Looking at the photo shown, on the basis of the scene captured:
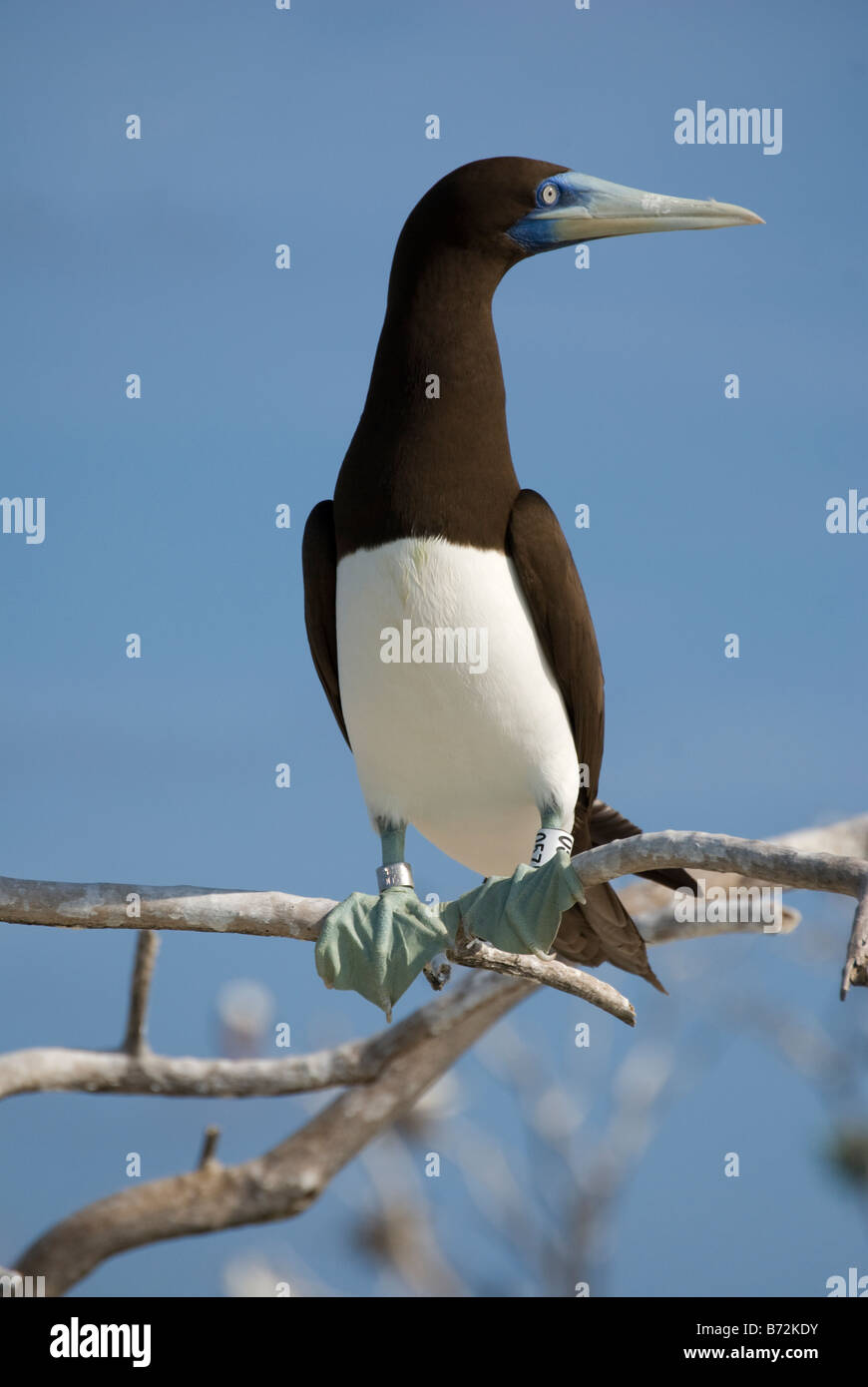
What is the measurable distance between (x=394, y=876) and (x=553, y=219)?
2.06 meters

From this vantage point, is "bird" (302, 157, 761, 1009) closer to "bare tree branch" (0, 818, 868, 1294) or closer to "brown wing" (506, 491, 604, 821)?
"brown wing" (506, 491, 604, 821)

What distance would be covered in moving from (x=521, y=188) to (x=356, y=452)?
0.93 m

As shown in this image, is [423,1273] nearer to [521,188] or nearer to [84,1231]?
[84,1231]

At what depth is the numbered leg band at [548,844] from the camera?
160 inches

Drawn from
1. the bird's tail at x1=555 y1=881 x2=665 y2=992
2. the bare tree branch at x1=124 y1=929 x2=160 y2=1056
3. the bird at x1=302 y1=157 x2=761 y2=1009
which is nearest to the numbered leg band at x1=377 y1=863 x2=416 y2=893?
the bird at x1=302 y1=157 x2=761 y2=1009

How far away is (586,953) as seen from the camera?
15.4 ft

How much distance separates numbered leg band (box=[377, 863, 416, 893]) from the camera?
4.27 m

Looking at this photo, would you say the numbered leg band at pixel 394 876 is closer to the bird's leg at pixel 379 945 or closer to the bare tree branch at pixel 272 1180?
the bird's leg at pixel 379 945

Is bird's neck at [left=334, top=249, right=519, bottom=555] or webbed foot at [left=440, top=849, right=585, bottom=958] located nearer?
webbed foot at [left=440, top=849, right=585, bottom=958]

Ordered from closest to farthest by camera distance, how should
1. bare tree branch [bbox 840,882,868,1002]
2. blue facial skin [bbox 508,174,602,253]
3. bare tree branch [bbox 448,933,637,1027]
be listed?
bare tree branch [bbox 840,882,868,1002]
bare tree branch [bbox 448,933,637,1027]
blue facial skin [bbox 508,174,602,253]

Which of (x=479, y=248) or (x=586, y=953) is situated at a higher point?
(x=479, y=248)

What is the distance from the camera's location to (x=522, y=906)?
3.81 metres
